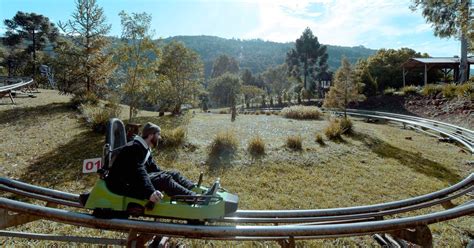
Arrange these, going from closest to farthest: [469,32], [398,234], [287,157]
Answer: [398,234]
[287,157]
[469,32]

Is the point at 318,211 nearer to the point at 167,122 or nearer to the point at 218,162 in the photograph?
the point at 218,162

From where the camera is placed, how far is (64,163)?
871 centimetres

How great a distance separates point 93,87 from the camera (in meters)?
19.8

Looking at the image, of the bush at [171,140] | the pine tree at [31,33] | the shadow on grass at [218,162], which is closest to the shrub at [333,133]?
the shadow on grass at [218,162]

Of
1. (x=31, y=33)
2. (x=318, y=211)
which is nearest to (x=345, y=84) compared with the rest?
(x=318, y=211)

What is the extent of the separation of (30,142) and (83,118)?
435cm

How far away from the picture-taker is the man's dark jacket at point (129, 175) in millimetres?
3088

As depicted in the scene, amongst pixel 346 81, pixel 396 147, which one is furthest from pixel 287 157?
pixel 346 81

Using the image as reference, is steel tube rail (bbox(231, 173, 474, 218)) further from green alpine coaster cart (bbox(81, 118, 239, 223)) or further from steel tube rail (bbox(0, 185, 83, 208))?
steel tube rail (bbox(0, 185, 83, 208))

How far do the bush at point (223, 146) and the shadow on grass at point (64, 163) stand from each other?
144 inches

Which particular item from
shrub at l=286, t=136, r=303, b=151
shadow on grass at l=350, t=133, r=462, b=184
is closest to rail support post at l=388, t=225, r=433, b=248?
shadow on grass at l=350, t=133, r=462, b=184

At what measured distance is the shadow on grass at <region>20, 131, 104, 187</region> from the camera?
758cm

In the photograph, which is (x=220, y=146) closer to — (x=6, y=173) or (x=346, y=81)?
(x=6, y=173)

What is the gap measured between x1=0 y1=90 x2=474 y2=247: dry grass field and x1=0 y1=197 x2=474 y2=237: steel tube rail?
5.92ft
